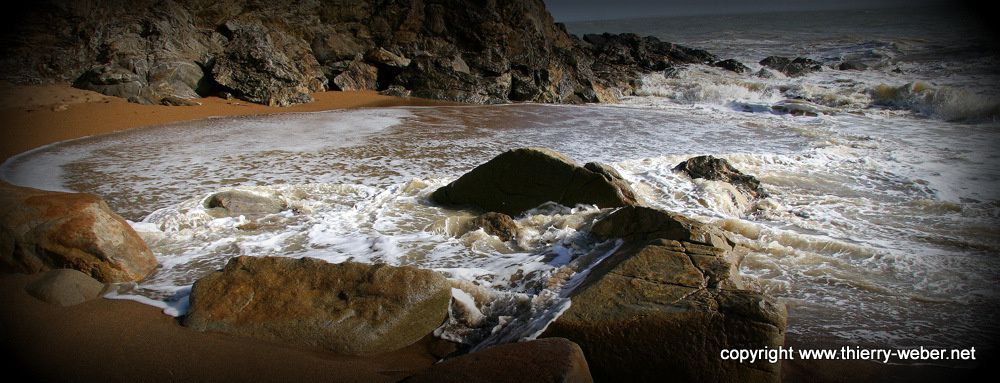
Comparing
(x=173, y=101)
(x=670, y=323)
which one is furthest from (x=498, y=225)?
(x=173, y=101)

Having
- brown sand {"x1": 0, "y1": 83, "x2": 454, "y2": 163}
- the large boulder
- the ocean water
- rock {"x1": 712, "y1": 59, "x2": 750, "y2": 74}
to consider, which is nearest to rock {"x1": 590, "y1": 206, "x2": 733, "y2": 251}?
the ocean water

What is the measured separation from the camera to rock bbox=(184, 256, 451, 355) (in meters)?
2.56

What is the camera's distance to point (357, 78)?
1421 cm

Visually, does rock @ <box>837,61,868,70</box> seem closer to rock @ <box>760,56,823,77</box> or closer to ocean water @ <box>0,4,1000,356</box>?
rock @ <box>760,56,823,77</box>

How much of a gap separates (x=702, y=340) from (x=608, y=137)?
6.72 m

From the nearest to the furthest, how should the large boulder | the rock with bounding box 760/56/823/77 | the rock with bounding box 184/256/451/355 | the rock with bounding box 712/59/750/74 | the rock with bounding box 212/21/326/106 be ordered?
the large boulder → the rock with bounding box 184/256/451/355 → the rock with bounding box 212/21/326/106 → the rock with bounding box 760/56/823/77 → the rock with bounding box 712/59/750/74

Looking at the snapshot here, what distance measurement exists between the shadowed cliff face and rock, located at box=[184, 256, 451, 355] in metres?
7.21

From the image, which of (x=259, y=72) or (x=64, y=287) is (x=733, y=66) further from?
(x=64, y=287)

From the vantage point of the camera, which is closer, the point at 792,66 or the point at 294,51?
the point at 294,51

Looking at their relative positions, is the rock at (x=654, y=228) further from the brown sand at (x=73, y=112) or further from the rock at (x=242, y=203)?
the brown sand at (x=73, y=112)

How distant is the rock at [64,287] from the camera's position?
2811mm

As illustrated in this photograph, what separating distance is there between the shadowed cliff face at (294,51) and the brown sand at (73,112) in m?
0.41

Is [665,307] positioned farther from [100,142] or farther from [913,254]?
[100,142]

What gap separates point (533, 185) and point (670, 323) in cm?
253
